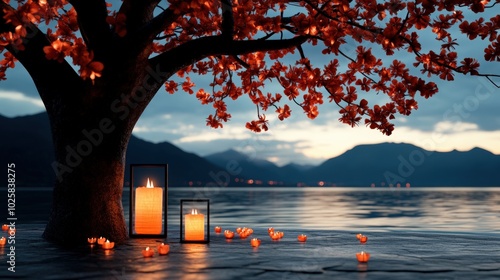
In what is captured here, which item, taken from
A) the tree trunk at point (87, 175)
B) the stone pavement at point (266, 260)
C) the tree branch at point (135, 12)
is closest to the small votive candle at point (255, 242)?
the stone pavement at point (266, 260)

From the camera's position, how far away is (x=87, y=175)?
856cm

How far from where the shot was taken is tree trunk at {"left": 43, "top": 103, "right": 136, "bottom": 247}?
8.56 m

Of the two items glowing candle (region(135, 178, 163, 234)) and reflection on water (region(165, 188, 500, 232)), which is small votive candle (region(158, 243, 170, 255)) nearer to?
glowing candle (region(135, 178, 163, 234))

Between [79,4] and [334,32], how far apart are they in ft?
12.0

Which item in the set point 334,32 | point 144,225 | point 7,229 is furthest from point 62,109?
point 334,32

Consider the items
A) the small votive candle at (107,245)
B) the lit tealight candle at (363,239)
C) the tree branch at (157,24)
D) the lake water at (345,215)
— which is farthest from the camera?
the lake water at (345,215)

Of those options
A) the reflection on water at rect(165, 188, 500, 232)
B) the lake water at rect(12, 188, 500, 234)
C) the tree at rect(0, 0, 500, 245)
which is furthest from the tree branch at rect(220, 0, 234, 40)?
the reflection on water at rect(165, 188, 500, 232)

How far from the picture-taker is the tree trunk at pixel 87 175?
8562mm

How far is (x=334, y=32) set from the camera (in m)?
8.18

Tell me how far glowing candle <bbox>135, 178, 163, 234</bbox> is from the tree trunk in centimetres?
35

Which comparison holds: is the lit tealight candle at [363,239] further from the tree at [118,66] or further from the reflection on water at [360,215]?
the reflection on water at [360,215]

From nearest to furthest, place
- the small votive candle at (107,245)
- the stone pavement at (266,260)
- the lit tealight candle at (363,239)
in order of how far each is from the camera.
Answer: the stone pavement at (266,260), the small votive candle at (107,245), the lit tealight candle at (363,239)

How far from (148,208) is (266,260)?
104 inches

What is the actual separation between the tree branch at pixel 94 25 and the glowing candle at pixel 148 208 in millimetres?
2062
